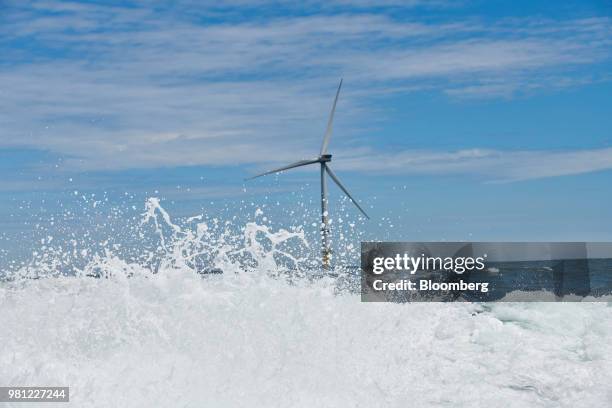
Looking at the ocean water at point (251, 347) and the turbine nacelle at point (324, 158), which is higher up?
the turbine nacelle at point (324, 158)

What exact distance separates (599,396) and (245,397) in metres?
5.66

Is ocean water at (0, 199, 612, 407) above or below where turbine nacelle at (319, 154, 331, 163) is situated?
below

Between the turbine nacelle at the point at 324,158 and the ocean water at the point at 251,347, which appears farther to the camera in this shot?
Answer: the turbine nacelle at the point at 324,158

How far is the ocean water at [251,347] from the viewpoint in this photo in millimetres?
10656

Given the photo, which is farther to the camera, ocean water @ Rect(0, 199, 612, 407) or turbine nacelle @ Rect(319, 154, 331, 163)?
turbine nacelle @ Rect(319, 154, 331, 163)

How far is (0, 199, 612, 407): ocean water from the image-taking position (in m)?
10.7

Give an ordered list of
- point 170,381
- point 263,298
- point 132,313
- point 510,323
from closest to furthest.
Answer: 1. point 170,381
2. point 132,313
3. point 263,298
4. point 510,323

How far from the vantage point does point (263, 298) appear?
13.7 meters

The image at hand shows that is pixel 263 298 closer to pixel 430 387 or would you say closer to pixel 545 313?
pixel 430 387

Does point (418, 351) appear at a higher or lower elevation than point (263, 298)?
lower

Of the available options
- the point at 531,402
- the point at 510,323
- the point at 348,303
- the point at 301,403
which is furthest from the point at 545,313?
the point at 301,403

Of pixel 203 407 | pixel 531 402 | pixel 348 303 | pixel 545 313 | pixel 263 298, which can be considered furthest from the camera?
pixel 545 313

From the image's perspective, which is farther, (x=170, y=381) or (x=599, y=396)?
(x=599, y=396)

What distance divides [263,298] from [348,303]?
325cm
